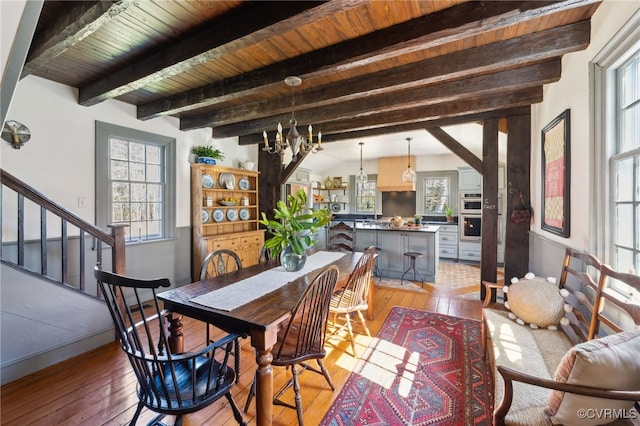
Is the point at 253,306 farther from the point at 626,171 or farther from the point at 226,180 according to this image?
the point at 226,180

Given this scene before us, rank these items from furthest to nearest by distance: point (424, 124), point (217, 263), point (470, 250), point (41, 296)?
point (470, 250), point (424, 124), point (217, 263), point (41, 296)

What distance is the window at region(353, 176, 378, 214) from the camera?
8.16 meters

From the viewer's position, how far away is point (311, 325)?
167 centimetres

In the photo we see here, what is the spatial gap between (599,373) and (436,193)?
665cm

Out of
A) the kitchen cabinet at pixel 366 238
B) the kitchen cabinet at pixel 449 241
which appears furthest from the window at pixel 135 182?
the kitchen cabinet at pixel 449 241

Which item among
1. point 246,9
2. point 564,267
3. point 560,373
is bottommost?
point 560,373

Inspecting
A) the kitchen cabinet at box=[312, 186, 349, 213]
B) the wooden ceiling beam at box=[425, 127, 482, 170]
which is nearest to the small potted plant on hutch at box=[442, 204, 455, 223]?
the kitchen cabinet at box=[312, 186, 349, 213]

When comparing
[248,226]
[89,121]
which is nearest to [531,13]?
[89,121]

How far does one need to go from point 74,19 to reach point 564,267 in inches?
153

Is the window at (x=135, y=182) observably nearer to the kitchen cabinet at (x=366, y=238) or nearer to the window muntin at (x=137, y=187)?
the window muntin at (x=137, y=187)

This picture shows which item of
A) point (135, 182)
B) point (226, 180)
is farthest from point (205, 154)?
point (135, 182)

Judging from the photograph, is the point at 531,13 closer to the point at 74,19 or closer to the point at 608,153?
the point at 608,153

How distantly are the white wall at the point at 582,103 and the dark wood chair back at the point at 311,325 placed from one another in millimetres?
1856

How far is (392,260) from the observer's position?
496cm
